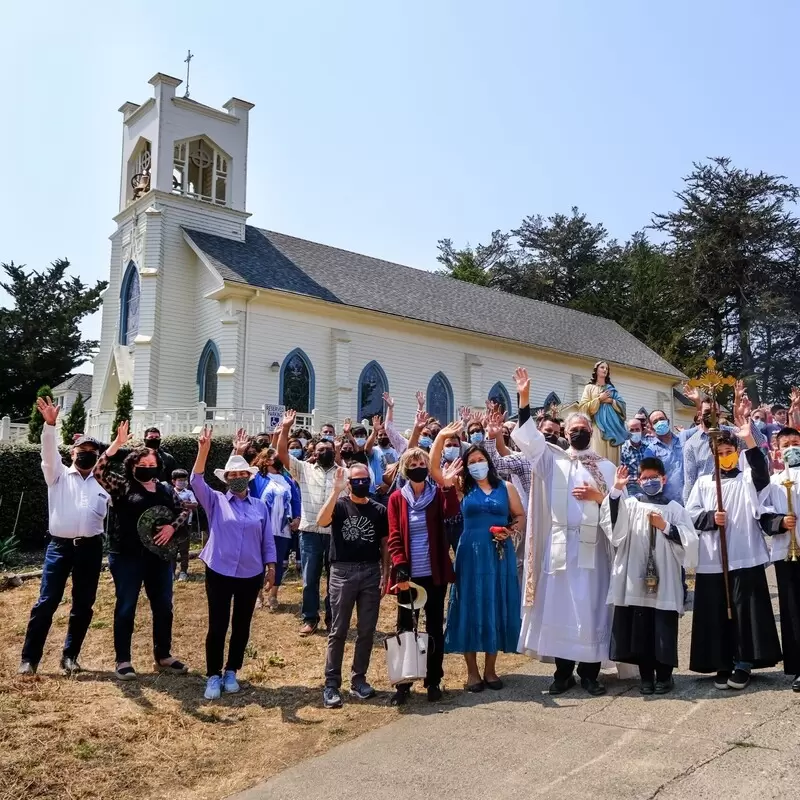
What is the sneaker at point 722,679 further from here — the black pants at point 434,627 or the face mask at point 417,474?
the face mask at point 417,474

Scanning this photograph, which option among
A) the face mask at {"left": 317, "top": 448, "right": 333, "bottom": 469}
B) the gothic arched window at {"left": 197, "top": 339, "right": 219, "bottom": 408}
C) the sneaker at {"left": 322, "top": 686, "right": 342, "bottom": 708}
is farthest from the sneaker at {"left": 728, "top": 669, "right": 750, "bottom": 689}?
the gothic arched window at {"left": 197, "top": 339, "right": 219, "bottom": 408}

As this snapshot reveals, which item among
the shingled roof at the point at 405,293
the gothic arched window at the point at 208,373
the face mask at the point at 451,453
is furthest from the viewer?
the shingled roof at the point at 405,293

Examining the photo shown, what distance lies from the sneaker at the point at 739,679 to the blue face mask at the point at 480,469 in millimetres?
2375

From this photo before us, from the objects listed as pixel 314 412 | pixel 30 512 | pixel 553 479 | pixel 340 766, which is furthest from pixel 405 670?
pixel 314 412

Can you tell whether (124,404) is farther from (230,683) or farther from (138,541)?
(230,683)

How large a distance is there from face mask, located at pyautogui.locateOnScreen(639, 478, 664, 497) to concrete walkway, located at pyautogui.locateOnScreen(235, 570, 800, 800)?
148 centimetres

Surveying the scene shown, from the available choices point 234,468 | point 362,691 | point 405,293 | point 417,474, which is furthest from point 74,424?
point 417,474

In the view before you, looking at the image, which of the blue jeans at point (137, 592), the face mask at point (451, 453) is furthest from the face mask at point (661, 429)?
the blue jeans at point (137, 592)

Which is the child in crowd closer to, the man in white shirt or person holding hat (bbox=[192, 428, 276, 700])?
person holding hat (bbox=[192, 428, 276, 700])

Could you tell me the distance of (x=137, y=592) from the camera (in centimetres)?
727

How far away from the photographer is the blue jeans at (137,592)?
23.4 feet

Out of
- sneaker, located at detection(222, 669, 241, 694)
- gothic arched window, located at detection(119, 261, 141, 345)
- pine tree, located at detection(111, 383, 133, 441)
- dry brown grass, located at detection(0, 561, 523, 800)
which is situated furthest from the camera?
gothic arched window, located at detection(119, 261, 141, 345)

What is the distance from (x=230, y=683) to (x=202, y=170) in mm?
23396

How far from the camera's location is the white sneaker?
690 cm
